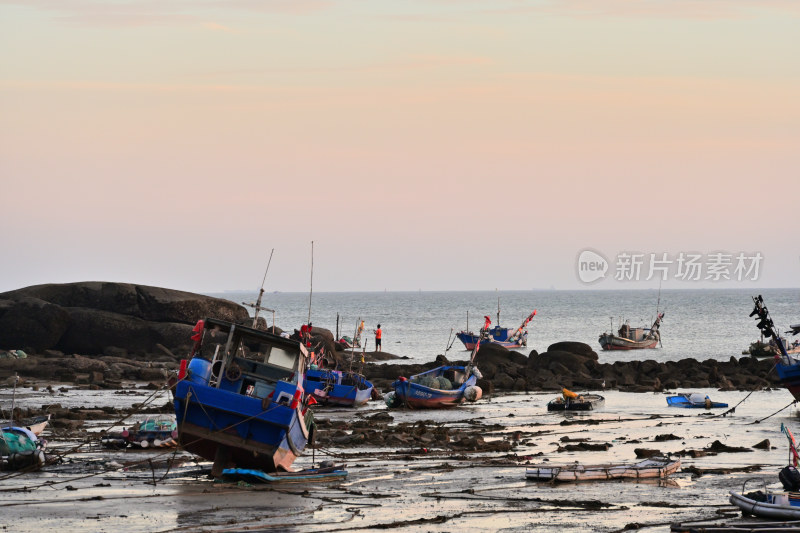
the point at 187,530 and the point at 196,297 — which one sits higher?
the point at 196,297

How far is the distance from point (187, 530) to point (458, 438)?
14.7 m

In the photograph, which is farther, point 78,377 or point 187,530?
point 78,377

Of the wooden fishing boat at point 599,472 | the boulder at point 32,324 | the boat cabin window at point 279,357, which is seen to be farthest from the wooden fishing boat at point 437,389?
the boulder at point 32,324

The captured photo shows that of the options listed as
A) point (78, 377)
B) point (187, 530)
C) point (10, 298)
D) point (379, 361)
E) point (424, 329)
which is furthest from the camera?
point (424, 329)

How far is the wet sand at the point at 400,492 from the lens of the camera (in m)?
17.0

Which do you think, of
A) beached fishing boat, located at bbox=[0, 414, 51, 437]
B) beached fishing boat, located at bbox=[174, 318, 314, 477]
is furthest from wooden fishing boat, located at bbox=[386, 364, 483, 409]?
beached fishing boat, located at bbox=[174, 318, 314, 477]

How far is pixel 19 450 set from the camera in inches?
863

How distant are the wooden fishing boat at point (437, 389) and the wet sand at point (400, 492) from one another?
904cm

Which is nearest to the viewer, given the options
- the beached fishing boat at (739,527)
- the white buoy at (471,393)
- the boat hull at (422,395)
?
the beached fishing boat at (739,527)

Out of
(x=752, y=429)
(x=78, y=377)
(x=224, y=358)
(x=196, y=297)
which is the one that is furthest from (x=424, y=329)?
(x=224, y=358)

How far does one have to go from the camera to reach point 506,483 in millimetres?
21344

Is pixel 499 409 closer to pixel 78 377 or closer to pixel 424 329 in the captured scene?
pixel 78 377

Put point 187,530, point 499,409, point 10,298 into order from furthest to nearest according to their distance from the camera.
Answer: point 10,298 < point 499,409 < point 187,530

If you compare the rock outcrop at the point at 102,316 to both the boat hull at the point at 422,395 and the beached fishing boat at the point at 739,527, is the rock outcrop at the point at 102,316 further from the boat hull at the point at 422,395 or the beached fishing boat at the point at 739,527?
the beached fishing boat at the point at 739,527
